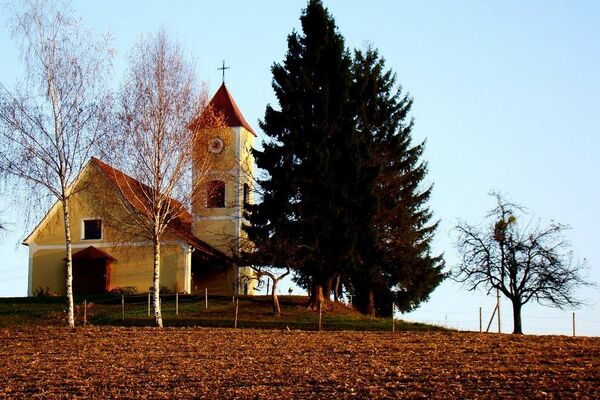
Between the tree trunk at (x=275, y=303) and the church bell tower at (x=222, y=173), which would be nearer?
the church bell tower at (x=222, y=173)

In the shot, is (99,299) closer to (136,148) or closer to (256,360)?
(136,148)

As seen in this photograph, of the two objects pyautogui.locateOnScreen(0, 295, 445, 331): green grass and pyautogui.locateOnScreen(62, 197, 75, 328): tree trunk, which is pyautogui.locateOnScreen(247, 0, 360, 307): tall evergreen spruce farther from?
pyautogui.locateOnScreen(62, 197, 75, 328): tree trunk

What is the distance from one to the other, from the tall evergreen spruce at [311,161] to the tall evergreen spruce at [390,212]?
1356 mm

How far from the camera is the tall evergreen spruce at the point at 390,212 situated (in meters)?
45.6

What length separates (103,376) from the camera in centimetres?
2280

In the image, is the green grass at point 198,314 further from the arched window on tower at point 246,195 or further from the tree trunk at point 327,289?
the arched window on tower at point 246,195

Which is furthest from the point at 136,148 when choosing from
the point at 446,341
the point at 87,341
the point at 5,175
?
the point at 446,341

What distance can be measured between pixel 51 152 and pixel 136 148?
351 cm

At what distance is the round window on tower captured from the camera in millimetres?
38987

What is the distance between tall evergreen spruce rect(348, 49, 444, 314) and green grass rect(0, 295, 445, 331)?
95.8 inches

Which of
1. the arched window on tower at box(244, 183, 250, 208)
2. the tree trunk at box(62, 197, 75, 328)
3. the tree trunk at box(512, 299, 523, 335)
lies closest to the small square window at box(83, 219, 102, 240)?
the arched window on tower at box(244, 183, 250, 208)

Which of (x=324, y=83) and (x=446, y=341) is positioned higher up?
(x=324, y=83)

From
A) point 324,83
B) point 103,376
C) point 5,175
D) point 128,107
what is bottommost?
point 103,376

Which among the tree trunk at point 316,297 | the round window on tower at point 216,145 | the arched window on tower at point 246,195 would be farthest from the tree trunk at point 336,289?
the round window on tower at point 216,145
